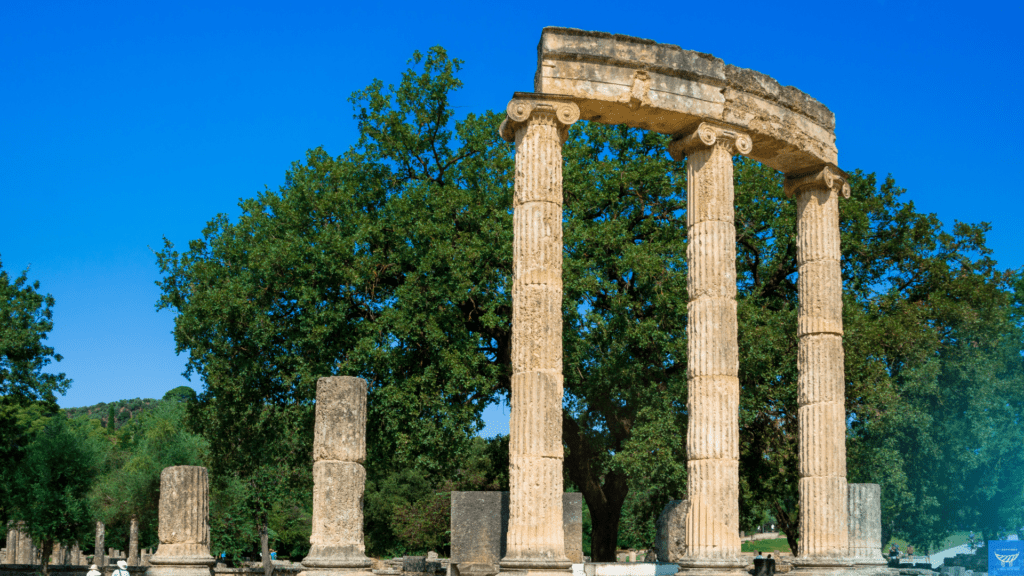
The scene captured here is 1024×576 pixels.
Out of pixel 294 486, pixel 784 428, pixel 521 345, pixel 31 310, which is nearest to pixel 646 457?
pixel 784 428

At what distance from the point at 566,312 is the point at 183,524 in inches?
448

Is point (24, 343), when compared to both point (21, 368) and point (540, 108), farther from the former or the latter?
point (540, 108)

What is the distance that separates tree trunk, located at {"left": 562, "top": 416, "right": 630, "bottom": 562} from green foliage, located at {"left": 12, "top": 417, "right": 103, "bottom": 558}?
23.8m

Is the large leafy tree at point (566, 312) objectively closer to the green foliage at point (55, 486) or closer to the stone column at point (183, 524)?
the stone column at point (183, 524)

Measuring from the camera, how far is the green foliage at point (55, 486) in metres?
39.7

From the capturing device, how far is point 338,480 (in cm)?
1627

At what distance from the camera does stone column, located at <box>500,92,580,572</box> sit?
14.7m

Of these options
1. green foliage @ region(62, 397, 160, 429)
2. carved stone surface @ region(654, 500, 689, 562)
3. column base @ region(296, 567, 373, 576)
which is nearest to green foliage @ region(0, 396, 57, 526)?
column base @ region(296, 567, 373, 576)

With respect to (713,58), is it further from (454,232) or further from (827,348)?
(454,232)

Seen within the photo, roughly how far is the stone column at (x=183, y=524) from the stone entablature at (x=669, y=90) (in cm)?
958

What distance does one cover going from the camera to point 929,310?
92.0 feet

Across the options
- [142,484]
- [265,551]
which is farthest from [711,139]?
[142,484]

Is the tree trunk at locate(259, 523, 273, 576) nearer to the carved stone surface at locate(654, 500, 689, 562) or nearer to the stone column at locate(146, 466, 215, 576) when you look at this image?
the carved stone surface at locate(654, 500, 689, 562)

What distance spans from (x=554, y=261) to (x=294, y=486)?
16715 mm
